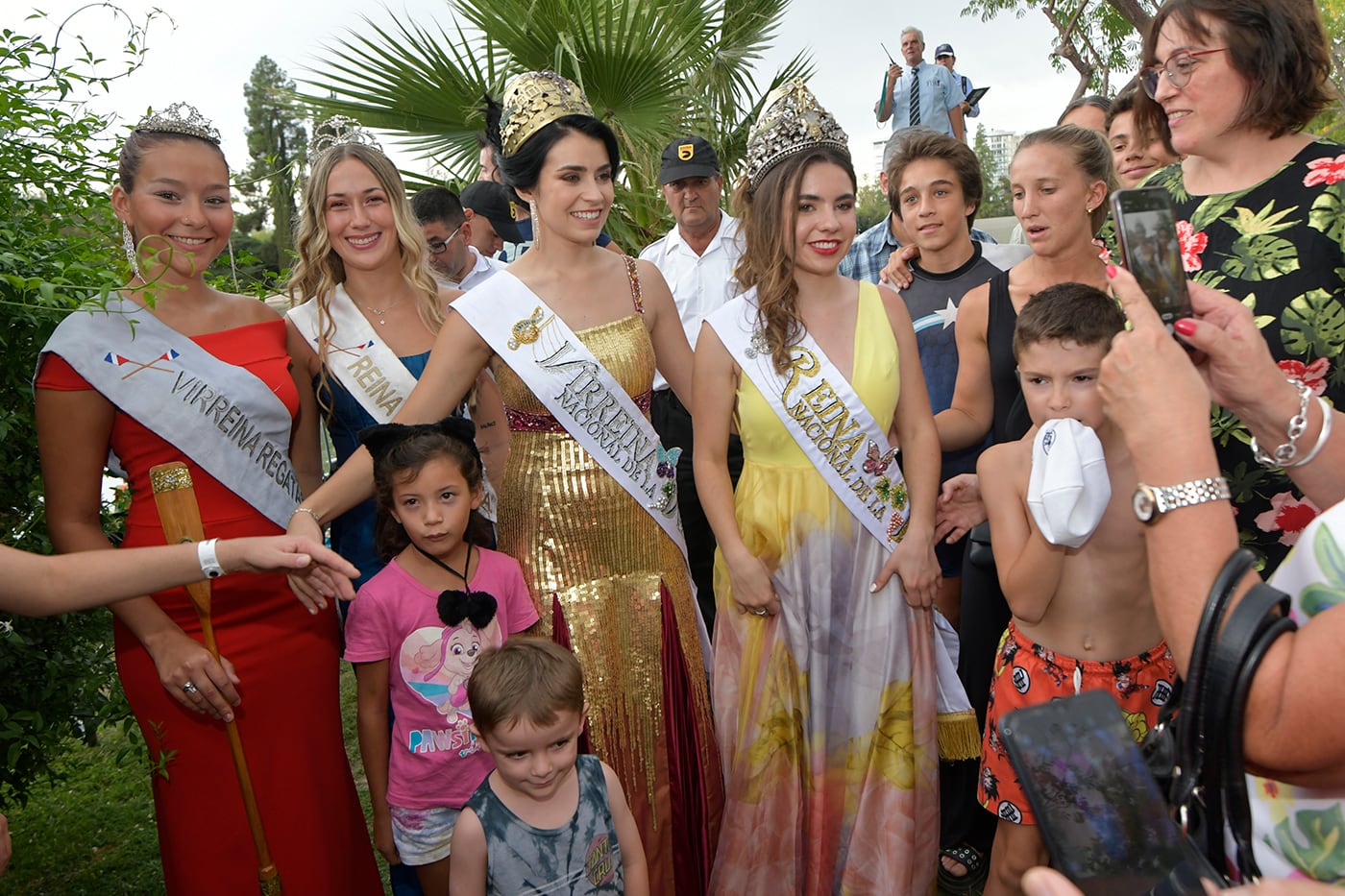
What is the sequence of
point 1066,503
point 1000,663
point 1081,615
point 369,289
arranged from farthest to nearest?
1. point 369,289
2. point 1000,663
3. point 1081,615
4. point 1066,503

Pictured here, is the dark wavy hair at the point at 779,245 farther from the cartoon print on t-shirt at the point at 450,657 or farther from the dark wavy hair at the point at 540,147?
the cartoon print on t-shirt at the point at 450,657

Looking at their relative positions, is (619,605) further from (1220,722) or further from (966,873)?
(1220,722)

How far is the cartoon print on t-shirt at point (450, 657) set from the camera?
2.31 m

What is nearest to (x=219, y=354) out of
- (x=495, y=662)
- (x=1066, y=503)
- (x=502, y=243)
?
(x=495, y=662)

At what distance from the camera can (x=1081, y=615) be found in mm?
2236

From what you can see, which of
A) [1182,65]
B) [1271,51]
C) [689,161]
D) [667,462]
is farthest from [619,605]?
[689,161]

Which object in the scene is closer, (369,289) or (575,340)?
(575,340)

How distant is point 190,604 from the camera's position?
235 cm

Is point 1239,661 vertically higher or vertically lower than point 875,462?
lower

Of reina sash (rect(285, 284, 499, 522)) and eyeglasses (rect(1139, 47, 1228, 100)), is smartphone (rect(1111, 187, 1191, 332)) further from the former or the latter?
reina sash (rect(285, 284, 499, 522))

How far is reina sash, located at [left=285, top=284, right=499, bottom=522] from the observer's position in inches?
108

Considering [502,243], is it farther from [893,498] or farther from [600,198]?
[893,498]

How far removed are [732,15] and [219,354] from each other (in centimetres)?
488

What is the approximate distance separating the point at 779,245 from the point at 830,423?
51 cm
